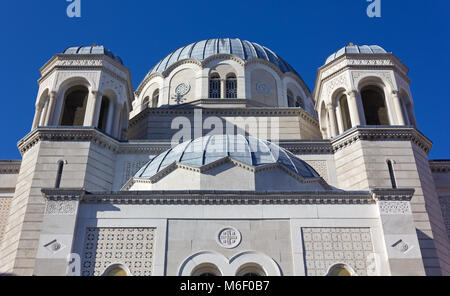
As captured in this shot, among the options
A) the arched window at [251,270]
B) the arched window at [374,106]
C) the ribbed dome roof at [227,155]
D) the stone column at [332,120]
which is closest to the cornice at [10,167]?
the ribbed dome roof at [227,155]

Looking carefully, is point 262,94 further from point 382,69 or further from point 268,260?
point 268,260

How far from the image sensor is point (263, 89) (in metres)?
29.8

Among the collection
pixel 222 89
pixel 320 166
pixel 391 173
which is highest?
pixel 222 89

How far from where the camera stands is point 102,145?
2211 cm

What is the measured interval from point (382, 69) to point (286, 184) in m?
10.5

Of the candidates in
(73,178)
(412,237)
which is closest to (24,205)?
(73,178)

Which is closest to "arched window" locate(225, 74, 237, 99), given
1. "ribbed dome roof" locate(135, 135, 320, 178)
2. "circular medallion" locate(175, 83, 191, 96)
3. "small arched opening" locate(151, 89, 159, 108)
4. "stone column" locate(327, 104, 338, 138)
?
"circular medallion" locate(175, 83, 191, 96)

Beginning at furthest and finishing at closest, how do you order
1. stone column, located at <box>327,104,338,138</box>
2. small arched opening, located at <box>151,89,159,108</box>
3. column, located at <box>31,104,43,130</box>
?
1. small arched opening, located at <box>151,89,159,108</box>
2. stone column, located at <box>327,104,338,138</box>
3. column, located at <box>31,104,43,130</box>

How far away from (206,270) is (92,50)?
1515cm

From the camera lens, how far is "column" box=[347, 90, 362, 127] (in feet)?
74.7

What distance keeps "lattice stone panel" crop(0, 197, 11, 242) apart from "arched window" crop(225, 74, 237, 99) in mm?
12915

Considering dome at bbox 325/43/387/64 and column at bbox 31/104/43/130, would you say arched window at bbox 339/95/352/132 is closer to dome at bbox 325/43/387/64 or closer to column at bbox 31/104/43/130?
dome at bbox 325/43/387/64

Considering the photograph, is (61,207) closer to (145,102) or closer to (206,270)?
(206,270)

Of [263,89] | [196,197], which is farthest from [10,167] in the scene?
[263,89]
